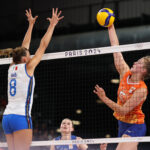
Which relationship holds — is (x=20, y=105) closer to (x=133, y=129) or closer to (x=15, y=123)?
(x=15, y=123)

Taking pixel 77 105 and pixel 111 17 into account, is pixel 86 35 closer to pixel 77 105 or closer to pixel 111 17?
pixel 77 105

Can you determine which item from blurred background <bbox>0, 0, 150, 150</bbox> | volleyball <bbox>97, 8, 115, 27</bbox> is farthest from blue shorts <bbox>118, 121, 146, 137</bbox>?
blurred background <bbox>0, 0, 150, 150</bbox>

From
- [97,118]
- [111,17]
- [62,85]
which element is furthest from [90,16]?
[111,17]

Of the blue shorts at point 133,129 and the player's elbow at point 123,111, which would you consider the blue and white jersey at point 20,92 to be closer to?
the player's elbow at point 123,111

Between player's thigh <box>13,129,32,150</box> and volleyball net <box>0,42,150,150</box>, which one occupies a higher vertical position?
volleyball net <box>0,42,150,150</box>

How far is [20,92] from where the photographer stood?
175 inches

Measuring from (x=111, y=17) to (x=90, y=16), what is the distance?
7.27m

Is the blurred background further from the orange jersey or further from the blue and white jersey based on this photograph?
the blue and white jersey

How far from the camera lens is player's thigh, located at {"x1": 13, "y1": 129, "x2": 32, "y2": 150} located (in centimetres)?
428

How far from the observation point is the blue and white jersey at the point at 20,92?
4414 millimetres

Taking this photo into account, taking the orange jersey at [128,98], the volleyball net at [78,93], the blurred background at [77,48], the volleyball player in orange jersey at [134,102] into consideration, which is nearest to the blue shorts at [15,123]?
the volleyball player in orange jersey at [134,102]

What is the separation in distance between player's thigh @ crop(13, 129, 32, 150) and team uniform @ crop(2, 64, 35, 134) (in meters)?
0.05

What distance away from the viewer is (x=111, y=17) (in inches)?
232

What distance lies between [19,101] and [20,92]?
0.12 m
